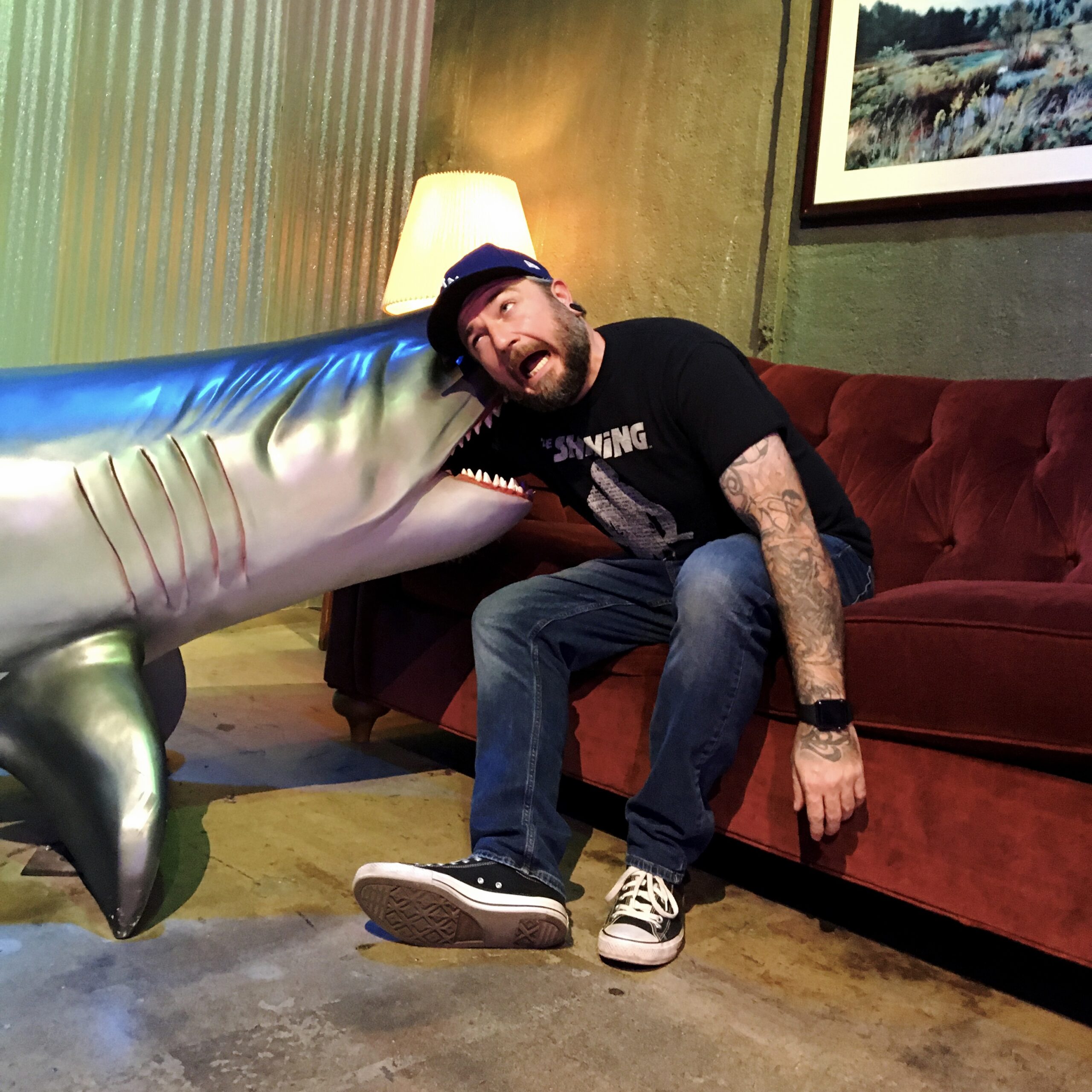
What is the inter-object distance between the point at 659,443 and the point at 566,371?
17cm

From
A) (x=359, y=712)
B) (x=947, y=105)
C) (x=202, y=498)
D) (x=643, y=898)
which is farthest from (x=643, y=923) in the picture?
(x=947, y=105)

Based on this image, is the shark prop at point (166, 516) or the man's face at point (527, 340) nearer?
the shark prop at point (166, 516)

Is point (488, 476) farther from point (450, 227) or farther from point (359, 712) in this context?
point (450, 227)

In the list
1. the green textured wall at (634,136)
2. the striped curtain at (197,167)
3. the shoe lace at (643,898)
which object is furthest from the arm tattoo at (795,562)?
the striped curtain at (197,167)

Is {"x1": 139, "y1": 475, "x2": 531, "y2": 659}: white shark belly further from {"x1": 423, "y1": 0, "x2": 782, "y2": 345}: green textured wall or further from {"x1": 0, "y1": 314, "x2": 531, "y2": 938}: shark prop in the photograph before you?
{"x1": 423, "y1": 0, "x2": 782, "y2": 345}: green textured wall

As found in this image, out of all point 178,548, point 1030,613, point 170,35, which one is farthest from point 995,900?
point 170,35

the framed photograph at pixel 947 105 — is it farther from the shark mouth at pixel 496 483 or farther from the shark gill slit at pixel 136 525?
the shark gill slit at pixel 136 525

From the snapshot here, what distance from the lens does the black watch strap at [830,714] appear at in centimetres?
125

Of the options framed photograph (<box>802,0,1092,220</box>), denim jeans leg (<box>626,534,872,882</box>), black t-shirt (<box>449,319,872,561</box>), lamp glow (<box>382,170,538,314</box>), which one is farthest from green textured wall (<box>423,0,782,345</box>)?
denim jeans leg (<box>626,534,872,882</box>)

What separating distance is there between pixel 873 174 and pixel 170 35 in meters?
2.28

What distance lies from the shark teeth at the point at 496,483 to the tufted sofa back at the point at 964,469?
0.72m

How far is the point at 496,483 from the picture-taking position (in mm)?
1551

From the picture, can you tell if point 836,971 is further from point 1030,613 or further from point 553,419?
point 553,419

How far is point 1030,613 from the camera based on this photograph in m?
1.17
